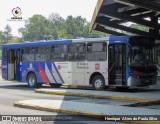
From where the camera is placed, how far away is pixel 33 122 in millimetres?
11492

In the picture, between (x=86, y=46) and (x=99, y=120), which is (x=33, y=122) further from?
(x=86, y=46)

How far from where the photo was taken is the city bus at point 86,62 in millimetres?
21203

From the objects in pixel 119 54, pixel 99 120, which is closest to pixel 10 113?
pixel 99 120

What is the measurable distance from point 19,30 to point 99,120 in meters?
132

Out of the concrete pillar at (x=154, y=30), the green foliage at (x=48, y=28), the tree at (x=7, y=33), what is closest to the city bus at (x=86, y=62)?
the concrete pillar at (x=154, y=30)

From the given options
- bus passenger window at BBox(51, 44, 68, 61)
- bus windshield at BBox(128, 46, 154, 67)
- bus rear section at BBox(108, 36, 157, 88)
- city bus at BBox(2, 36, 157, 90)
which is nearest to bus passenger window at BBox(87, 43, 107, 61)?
city bus at BBox(2, 36, 157, 90)

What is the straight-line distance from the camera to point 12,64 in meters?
28.0

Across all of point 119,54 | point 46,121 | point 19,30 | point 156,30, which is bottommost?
point 46,121

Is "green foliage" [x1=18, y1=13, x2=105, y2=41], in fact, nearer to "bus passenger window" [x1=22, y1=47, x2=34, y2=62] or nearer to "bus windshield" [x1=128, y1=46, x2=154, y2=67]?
"bus passenger window" [x1=22, y1=47, x2=34, y2=62]

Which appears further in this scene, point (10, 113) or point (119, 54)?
point (119, 54)

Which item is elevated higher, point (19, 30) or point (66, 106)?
point (19, 30)

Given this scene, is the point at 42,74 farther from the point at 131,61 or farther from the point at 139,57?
the point at 139,57

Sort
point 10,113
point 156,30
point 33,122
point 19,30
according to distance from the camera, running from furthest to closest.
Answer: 1. point 19,30
2. point 156,30
3. point 10,113
4. point 33,122

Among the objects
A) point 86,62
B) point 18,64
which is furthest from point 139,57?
point 18,64
